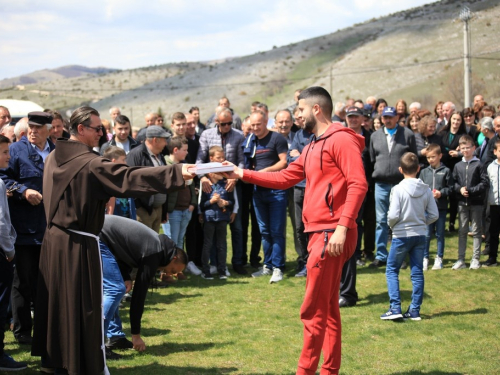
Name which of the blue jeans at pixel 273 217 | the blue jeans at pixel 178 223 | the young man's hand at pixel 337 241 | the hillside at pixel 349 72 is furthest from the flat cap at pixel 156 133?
the hillside at pixel 349 72

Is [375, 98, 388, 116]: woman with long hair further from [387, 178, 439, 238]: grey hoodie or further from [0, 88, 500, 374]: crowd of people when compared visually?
[387, 178, 439, 238]: grey hoodie

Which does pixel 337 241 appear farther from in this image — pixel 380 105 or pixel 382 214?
pixel 380 105

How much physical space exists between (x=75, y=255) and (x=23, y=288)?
2.26 metres

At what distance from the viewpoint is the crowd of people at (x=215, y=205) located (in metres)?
5.41

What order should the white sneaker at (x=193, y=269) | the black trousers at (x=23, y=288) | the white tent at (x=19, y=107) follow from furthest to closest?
the white tent at (x=19, y=107)
the white sneaker at (x=193, y=269)
the black trousers at (x=23, y=288)

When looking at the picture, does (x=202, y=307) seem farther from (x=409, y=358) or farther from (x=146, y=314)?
(x=409, y=358)

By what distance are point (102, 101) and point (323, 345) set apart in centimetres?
6287

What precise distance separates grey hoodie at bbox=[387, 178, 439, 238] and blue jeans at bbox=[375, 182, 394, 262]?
2.51m

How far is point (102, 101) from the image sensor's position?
216 ft

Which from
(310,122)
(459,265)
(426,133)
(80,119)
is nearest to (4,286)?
(80,119)

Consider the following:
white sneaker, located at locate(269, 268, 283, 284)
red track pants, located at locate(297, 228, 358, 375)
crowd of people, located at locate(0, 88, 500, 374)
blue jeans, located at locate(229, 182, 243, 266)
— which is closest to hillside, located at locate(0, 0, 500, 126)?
crowd of people, located at locate(0, 88, 500, 374)

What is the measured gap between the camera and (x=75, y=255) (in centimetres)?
539

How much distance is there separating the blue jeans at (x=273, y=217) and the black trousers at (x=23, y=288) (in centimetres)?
414

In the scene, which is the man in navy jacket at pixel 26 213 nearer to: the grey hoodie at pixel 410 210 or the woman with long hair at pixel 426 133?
the grey hoodie at pixel 410 210
